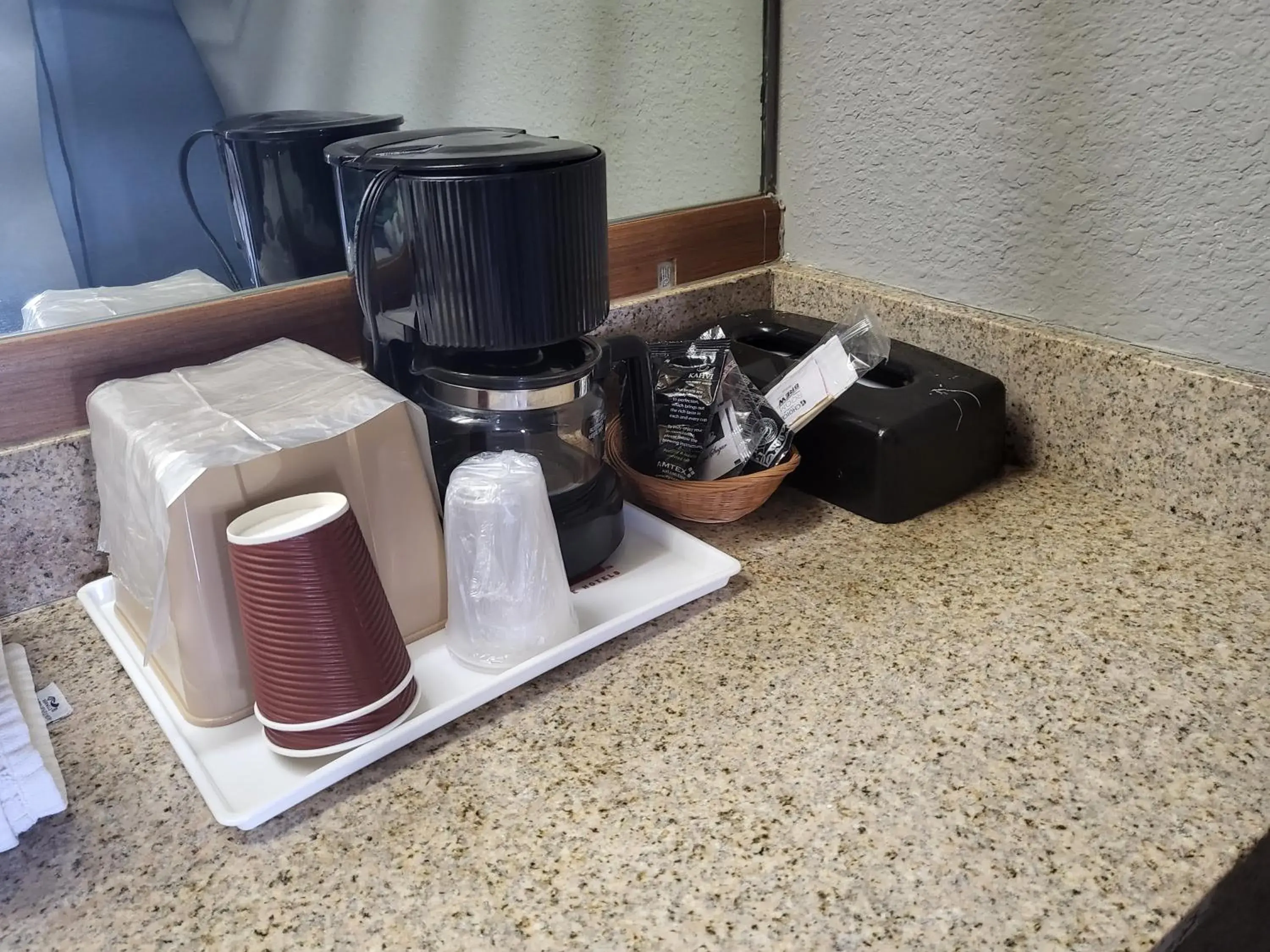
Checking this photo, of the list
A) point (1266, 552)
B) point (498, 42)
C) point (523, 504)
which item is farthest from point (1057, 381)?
point (498, 42)

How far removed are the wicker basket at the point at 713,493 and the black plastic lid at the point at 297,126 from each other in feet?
1.07

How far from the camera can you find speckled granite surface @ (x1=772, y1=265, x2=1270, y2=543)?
726 millimetres

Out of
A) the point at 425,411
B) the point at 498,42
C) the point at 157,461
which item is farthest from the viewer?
the point at 498,42

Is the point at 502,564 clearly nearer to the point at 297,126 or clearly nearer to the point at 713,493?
the point at 713,493

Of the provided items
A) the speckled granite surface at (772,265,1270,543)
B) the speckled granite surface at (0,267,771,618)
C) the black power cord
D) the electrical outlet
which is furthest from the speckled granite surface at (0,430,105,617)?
the speckled granite surface at (772,265,1270,543)

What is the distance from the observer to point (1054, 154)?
791 millimetres

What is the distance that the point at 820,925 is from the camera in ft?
1.48

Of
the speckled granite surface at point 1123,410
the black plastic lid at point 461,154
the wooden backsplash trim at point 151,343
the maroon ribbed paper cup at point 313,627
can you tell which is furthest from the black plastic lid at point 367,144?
the speckled granite surface at point 1123,410

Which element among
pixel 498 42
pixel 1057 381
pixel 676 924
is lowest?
pixel 676 924

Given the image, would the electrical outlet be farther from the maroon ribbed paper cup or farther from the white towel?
the white towel

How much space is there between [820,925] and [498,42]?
2.89ft

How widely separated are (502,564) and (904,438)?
14.2 inches

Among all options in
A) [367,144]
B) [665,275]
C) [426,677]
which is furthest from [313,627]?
[665,275]

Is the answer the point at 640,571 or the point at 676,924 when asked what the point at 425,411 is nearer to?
the point at 640,571
